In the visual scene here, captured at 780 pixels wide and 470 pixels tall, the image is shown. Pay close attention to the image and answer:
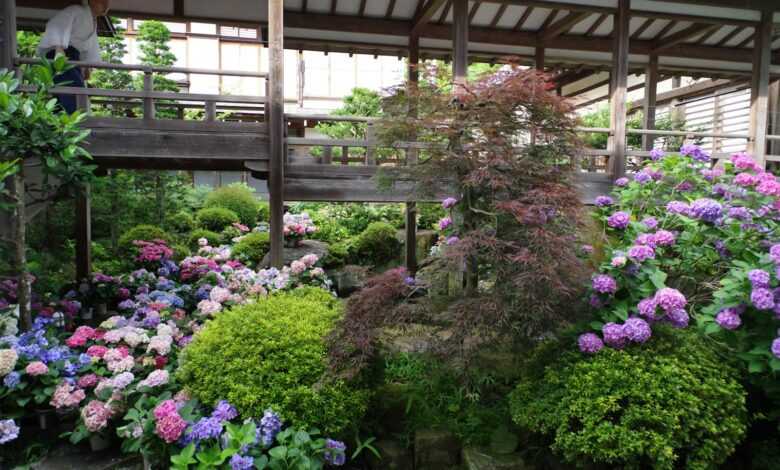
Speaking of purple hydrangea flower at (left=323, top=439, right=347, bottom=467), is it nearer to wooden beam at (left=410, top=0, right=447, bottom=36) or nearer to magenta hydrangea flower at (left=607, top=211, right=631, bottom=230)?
magenta hydrangea flower at (left=607, top=211, right=631, bottom=230)

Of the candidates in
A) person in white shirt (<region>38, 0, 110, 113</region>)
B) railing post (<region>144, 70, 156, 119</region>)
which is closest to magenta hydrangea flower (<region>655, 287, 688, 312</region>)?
railing post (<region>144, 70, 156, 119</region>)

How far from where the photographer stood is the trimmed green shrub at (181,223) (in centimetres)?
951

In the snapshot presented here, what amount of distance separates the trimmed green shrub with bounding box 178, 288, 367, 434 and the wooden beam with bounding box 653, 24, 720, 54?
306 inches

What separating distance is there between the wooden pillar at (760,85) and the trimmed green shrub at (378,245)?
5.33m

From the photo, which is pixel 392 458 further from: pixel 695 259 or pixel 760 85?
pixel 760 85

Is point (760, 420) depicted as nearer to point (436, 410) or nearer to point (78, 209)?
point (436, 410)

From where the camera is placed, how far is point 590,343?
117 inches

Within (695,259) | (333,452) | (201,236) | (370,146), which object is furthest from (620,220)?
(201,236)

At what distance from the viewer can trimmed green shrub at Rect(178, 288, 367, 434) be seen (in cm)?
309

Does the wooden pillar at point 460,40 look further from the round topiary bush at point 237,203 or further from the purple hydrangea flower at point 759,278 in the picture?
the round topiary bush at point 237,203

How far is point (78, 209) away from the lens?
623 cm

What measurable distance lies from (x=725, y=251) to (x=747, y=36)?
25.4 feet

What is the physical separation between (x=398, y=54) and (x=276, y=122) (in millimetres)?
4024

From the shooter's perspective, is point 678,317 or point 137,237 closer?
point 678,317
